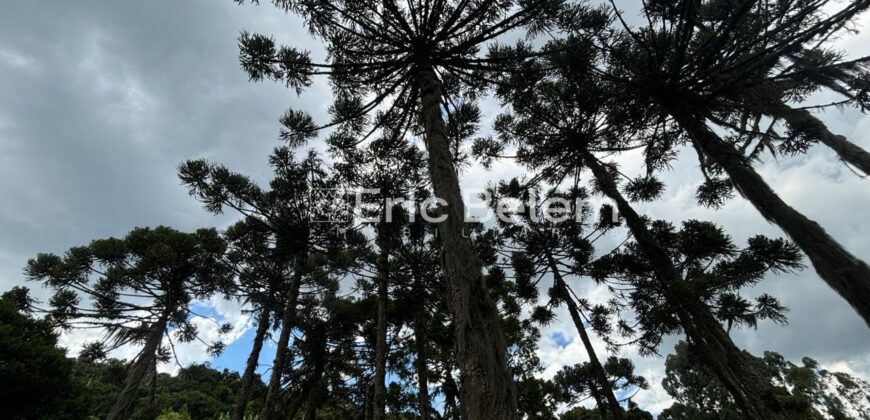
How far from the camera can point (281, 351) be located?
789cm

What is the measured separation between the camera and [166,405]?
83.8 feet

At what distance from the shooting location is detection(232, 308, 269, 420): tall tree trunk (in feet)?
26.0

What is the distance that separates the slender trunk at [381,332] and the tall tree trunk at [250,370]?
10.1 feet

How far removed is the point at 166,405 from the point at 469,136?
103 ft

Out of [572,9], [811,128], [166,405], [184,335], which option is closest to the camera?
[811,128]

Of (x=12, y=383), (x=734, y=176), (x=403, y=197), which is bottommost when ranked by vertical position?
(x=12, y=383)

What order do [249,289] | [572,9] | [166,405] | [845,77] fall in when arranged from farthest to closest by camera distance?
[166,405]
[249,289]
[572,9]
[845,77]

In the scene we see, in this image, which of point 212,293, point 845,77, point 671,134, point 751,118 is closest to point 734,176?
point 845,77

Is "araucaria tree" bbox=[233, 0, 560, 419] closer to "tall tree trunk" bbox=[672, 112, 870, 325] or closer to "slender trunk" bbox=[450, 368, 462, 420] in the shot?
"tall tree trunk" bbox=[672, 112, 870, 325]

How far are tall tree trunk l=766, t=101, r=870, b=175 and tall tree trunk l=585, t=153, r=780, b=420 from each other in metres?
2.69

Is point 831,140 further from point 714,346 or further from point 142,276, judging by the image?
point 142,276

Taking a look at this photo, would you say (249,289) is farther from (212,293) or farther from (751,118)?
(751,118)

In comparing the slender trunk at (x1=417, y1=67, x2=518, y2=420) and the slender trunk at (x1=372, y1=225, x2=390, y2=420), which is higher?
the slender trunk at (x1=372, y1=225, x2=390, y2=420)

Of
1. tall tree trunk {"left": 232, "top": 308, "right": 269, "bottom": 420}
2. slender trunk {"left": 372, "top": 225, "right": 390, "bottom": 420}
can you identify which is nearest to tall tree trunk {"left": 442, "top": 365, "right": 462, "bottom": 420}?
slender trunk {"left": 372, "top": 225, "right": 390, "bottom": 420}
